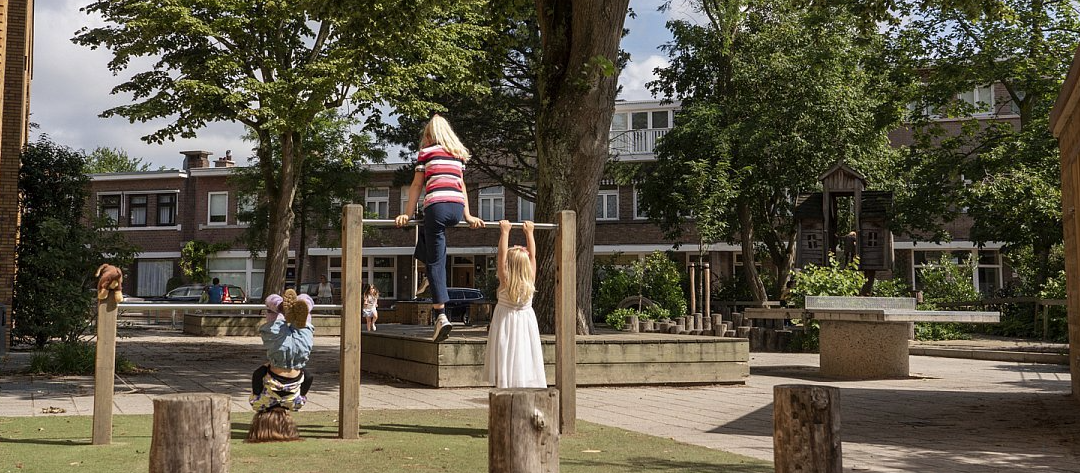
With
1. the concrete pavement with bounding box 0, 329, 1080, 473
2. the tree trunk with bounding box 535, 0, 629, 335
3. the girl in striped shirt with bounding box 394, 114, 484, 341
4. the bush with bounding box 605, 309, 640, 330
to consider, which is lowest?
the concrete pavement with bounding box 0, 329, 1080, 473

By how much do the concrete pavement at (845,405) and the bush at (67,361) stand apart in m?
0.40

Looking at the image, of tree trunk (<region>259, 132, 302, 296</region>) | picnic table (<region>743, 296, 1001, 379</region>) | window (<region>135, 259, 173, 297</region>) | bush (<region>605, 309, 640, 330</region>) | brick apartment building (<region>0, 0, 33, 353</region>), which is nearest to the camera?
picnic table (<region>743, 296, 1001, 379</region>)

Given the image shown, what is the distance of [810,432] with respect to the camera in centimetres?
434

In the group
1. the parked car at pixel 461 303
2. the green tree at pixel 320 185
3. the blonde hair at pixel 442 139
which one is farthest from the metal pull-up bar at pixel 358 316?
the green tree at pixel 320 185

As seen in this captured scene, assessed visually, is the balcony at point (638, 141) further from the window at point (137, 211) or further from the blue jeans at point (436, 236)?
the blue jeans at point (436, 236)

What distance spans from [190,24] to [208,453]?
20336mm

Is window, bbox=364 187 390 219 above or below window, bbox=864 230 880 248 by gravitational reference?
above

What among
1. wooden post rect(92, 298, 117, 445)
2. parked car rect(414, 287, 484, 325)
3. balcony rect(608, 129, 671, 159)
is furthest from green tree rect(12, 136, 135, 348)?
balcony rect(608, 129, 671, 159)

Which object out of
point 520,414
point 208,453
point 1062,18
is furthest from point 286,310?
point 1062,18

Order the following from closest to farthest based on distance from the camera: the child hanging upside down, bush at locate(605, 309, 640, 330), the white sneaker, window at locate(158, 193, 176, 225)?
1. the child hanging upside down
2. the white sneaker
3. bush at locate(605, 309, 640, 330)
4. window at locate(158, 193, 176, 225)

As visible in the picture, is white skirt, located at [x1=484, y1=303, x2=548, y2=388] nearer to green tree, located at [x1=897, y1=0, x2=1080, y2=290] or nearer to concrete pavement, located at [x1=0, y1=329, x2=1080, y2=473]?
concrete pavement, located at [x1=0, y1=329, x2=1080, y2=473]

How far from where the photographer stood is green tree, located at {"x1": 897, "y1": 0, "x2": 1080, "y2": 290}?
2664 centimetres

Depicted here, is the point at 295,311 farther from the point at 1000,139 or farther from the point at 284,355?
the point at 1000,139

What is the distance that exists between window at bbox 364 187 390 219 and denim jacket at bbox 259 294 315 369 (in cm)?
4083
